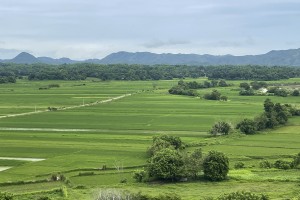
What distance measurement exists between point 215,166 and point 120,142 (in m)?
19.7

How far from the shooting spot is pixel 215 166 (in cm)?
4106

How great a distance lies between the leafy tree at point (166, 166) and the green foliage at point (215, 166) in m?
2.34

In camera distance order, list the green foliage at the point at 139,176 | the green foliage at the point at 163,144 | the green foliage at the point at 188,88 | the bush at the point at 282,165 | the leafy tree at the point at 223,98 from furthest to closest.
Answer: the green foliage at the point at 188,88 → the leafy tree at the point at 223,98 → the green foliage at the point at 163,144 → the bush at the point at 282,165 → the green foliage at the point at 139,176

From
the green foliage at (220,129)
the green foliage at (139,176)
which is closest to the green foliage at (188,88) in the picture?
the green foliage at (220,129)

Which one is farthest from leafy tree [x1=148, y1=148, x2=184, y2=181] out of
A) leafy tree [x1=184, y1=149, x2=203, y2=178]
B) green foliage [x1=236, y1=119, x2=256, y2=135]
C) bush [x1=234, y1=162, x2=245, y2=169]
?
green foliage [x1=236, y1=119, x2=256, y2=135]

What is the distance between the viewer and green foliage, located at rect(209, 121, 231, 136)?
208ft

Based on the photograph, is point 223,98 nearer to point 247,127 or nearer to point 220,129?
point 247,127

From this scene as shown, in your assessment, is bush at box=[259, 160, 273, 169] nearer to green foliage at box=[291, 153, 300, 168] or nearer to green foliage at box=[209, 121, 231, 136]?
green foliage at box=[291, 153, 300, 168]

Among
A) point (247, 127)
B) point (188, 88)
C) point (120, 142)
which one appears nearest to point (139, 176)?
point (120, 142)

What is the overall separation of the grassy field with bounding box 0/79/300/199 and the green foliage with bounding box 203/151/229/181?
0.87 m

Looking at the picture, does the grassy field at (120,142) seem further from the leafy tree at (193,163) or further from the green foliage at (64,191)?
the leafy tree at (193,163)

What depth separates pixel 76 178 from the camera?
138 ft

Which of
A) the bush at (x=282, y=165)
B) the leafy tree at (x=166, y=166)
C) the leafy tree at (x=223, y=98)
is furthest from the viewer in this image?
the leafy tree at (x=223, y=98)

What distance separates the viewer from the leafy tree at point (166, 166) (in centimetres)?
4072
